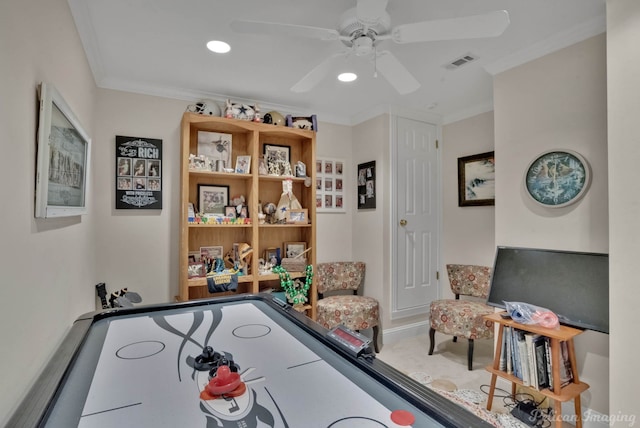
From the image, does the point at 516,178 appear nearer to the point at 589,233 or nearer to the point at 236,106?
the point at 589,233

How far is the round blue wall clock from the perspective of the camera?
1.95 m

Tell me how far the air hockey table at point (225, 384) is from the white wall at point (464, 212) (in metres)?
2.58

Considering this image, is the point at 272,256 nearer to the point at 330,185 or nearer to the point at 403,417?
the point at 330,185

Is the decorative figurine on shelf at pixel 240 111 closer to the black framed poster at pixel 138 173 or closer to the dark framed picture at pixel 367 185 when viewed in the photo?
A: the black framed poster at pixel 138 173

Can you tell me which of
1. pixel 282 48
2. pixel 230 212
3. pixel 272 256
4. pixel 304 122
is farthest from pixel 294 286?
pixel 282 48

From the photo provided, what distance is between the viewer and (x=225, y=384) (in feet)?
2.81

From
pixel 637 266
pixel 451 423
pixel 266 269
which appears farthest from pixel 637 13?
pixel 266 269

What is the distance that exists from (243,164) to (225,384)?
2316mm

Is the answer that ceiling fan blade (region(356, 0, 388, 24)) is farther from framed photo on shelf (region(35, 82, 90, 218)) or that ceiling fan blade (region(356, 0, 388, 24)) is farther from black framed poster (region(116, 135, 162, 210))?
black framed poster (region(116, 135, 162, 210))

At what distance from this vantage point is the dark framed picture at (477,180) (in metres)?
3.19

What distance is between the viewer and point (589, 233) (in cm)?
191

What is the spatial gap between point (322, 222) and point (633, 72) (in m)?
2.65

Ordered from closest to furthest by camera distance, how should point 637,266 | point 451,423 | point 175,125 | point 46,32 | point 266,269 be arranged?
point 451,423
point 46,32
point 637,266
point 175,125
point 266,269

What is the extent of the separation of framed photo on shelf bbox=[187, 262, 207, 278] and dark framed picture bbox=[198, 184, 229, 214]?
48cm
